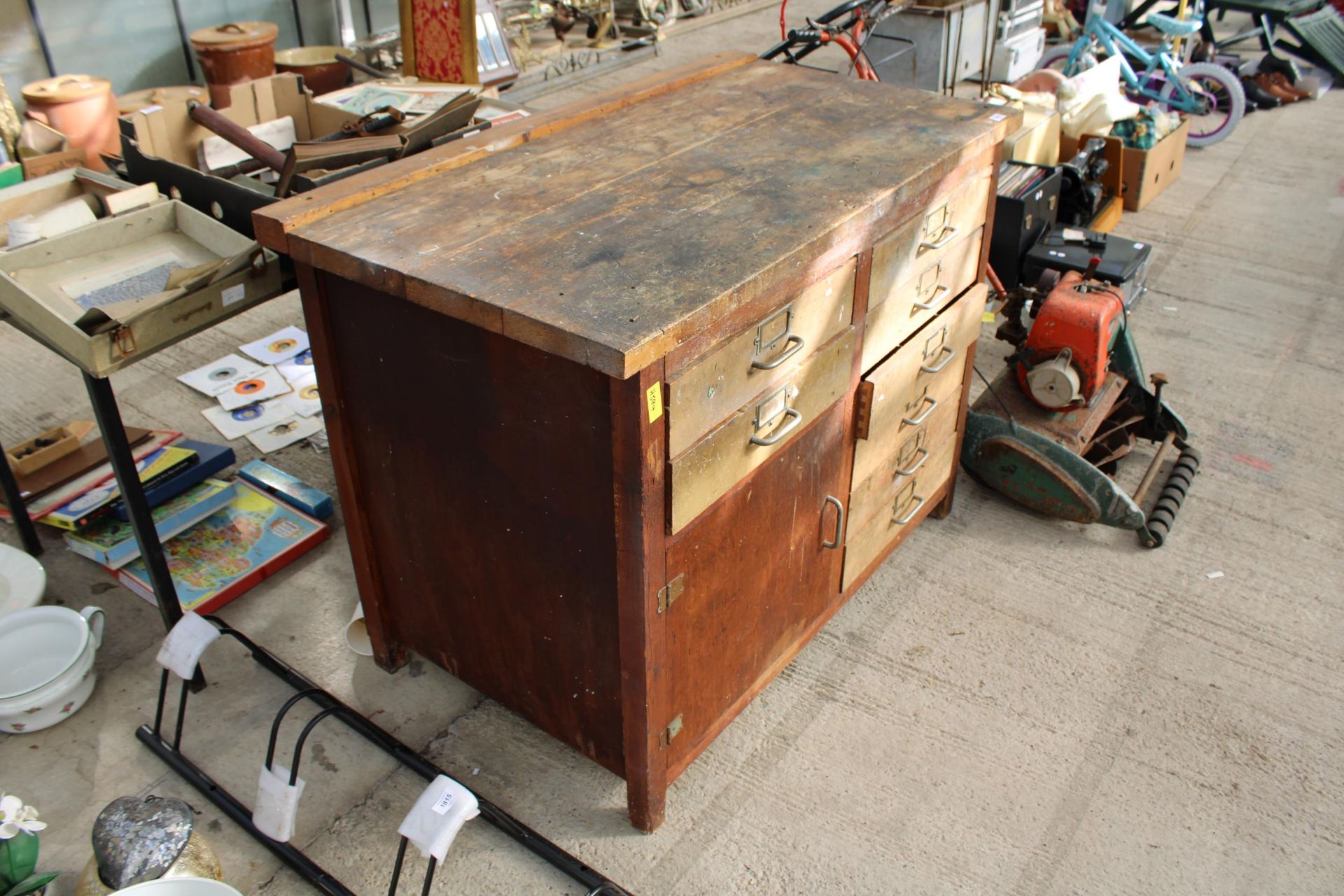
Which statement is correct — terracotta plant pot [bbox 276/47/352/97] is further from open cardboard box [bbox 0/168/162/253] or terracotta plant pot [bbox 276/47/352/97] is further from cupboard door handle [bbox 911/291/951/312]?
cupboard door handle [bbox 911/291/951/312]

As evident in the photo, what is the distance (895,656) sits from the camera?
8.99 ft

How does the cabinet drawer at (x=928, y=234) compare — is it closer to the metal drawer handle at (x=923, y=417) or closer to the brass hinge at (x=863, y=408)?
the brass hinge at (x=863, y=408)

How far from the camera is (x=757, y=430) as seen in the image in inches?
79.0

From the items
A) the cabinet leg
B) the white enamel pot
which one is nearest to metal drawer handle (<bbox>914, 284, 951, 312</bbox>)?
the cabinet leg

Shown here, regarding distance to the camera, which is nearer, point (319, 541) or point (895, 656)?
point (895, 656)

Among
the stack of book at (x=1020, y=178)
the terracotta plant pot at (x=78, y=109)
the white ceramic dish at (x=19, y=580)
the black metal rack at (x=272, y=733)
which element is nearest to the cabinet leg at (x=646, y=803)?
the black metal rack at (x=272, y=733)

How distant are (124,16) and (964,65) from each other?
5015 mm

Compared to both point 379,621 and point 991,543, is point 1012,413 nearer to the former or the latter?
point 991,543

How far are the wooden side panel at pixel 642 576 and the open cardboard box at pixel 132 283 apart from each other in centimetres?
107

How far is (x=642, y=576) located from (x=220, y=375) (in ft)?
8.51

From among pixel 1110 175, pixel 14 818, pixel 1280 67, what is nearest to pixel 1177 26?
pixel 1280 67

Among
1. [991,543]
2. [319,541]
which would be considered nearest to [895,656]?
[991,543]

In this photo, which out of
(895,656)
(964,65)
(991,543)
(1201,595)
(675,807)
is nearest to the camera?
(675,807)

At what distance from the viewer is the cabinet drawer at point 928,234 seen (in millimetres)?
2250
